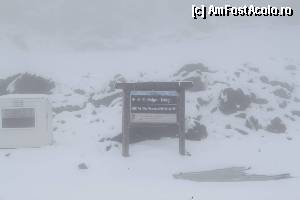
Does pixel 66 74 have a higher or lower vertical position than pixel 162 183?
higher

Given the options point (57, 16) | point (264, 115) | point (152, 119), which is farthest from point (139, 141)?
point (57, 16)

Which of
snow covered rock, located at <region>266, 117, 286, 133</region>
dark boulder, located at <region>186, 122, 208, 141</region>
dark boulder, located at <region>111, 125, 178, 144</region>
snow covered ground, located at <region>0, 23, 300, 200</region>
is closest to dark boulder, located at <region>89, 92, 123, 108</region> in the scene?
snow covered ground, located at <region>0, 23, 300, 200</region>

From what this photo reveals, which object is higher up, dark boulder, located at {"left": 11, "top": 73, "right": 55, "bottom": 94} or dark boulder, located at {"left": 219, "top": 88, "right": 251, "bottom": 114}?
dark boulder, located at {"left": 11, "top": 73, "right": 55, "bottom": 94}

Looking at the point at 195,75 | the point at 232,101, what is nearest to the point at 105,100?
the point at 195,75

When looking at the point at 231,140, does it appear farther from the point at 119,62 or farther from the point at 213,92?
the point at 119,62

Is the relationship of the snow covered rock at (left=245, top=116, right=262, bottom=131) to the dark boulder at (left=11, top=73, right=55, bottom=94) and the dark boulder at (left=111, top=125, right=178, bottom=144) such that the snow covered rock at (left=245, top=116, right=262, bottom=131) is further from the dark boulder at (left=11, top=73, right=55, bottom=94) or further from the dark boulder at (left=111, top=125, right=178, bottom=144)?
the dark boulder at (left=11, top=73, right=55, bottom=94)

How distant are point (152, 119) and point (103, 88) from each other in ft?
27.2

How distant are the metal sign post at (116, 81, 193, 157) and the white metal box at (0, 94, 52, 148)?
279 centimetres

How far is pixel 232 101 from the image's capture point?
17672 mm

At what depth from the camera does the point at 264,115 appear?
57.5ft

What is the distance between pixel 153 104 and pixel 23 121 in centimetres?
448

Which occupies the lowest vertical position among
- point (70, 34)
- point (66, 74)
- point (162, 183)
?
point (162, 183)

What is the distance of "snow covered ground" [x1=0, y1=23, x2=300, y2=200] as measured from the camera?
34.0ft

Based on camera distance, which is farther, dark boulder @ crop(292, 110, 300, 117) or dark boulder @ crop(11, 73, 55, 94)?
dark boulder @ crop(11, 73, 55, 94)
